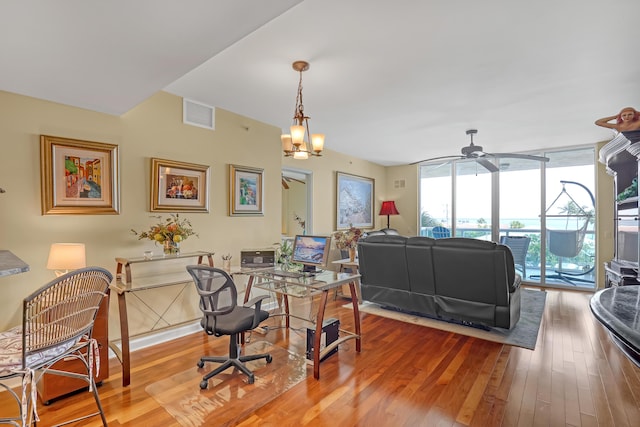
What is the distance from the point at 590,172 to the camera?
5.72 m

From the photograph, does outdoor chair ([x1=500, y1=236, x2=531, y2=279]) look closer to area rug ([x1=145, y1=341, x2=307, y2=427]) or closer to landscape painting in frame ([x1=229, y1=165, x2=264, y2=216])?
landscape painting in frame ([x1=229, y1=165, x2=264, y2=216])

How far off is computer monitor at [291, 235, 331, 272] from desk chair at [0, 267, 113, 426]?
178 centimetres

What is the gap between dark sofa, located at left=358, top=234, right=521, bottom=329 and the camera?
3413 millimetres

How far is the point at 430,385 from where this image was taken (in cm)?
250

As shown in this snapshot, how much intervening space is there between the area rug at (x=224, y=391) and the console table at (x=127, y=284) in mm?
304

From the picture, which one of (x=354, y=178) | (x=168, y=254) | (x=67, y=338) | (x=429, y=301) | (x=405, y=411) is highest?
(x=354, y=178)

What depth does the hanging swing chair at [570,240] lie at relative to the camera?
227 inches

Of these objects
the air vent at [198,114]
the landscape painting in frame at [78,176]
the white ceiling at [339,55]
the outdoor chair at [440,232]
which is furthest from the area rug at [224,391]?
the outdoor chair at [440,232]

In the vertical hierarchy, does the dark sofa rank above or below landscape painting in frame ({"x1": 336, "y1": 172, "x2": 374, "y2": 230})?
below

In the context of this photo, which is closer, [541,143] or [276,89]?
[276,89]

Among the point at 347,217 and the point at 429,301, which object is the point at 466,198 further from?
the point at 429,301

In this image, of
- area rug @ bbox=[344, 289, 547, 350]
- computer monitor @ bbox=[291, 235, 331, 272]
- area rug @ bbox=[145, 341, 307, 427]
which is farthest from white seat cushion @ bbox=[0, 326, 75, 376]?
area rug @ bbox=[344, 289, 547, 350]

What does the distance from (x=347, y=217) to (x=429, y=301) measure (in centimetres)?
288

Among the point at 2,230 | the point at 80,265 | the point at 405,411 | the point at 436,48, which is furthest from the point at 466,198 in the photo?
the point at 2,230
